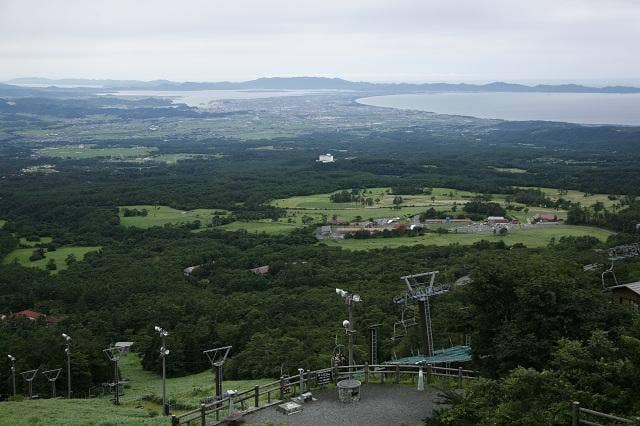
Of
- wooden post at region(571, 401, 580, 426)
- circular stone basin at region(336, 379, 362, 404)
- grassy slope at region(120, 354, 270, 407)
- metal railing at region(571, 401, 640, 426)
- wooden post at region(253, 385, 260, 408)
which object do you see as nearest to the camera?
metal railing at region(571, 401, 640, 426)

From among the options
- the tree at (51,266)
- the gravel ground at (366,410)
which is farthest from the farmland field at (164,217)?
the gravel ground at (366,410)

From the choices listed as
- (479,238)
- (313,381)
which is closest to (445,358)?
(313,381)

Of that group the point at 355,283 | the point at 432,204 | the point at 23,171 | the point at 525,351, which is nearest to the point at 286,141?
the point at 23,171

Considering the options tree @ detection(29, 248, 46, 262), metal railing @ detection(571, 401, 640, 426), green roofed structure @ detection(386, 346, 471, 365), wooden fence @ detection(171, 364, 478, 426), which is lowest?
tree @ detection(29, 248, 46, 262)

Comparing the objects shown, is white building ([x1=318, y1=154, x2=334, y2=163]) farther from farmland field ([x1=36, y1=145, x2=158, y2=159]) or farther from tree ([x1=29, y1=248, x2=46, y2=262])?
tree ([x1=29, y1=248, x2=46, y2=262])

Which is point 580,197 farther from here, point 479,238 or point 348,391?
point 348,391

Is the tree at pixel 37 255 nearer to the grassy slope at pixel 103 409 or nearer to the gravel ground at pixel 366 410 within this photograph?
the grassy slope at pixel 103 409

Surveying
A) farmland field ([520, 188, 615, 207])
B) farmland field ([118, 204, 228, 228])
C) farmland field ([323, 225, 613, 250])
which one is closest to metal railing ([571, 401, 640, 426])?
farmland field ([323, 225, 613, 250])
